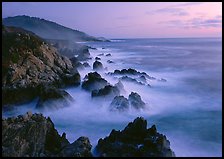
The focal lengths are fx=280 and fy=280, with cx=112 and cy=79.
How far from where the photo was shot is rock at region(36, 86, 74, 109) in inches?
645

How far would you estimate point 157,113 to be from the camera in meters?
16.9

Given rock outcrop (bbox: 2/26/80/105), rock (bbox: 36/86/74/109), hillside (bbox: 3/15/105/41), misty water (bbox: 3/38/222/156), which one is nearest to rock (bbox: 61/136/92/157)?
misty water (bbox: 3/38/222/156)

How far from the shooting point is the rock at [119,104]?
1645cm

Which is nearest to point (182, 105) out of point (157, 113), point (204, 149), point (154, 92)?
point (157, 113)

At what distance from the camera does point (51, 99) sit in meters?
16.5

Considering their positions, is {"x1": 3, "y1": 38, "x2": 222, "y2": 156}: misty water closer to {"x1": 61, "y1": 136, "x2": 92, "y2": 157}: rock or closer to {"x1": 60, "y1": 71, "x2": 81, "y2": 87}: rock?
{"x1": 60, "y1": 71, "x2": 81, "y2": 87}: rock

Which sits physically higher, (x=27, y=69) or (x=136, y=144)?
(x=27, y=69)

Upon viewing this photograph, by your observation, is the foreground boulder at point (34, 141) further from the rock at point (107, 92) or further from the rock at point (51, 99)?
the rock at point (107, 92)

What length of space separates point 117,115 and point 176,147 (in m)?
4.58

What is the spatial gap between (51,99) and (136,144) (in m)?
7.64

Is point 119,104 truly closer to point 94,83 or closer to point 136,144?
point 94,83

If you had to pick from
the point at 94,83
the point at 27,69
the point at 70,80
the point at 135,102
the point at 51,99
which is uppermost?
the point at 27,69

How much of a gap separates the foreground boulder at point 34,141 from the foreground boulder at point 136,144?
2.93ft

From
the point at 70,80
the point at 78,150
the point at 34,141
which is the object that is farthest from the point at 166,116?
the point at 34,141
